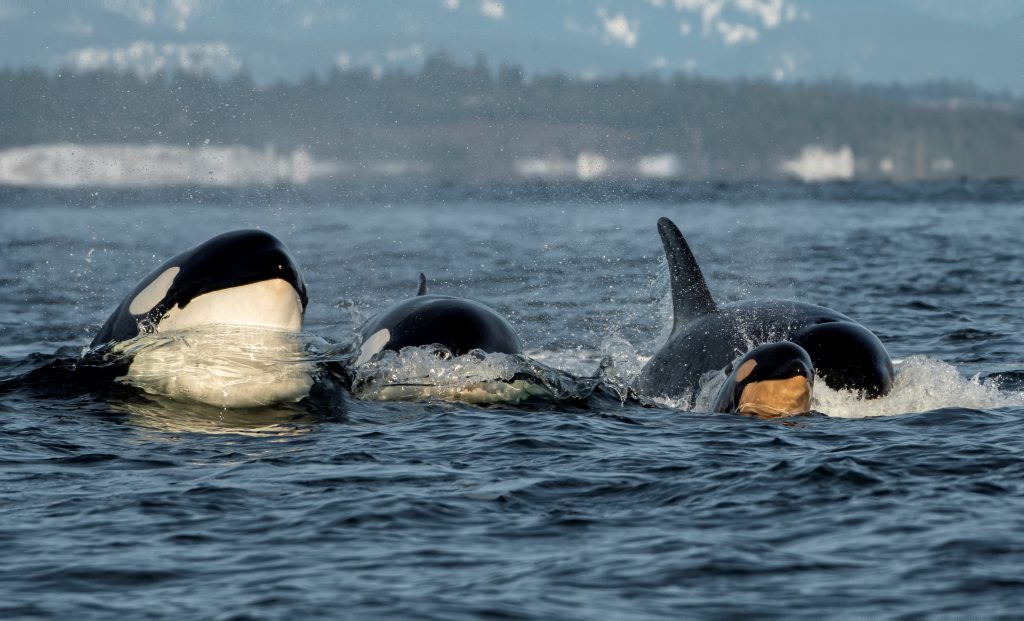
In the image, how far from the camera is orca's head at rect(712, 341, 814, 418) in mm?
11203

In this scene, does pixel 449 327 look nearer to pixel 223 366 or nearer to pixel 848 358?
pixel 223 366

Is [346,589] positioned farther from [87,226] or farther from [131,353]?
[87,226]

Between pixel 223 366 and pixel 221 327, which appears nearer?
pixel 221 327

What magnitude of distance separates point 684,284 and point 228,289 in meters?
4.69

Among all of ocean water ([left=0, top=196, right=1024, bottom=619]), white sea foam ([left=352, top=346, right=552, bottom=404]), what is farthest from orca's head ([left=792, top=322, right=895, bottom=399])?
white sea foam ([left=352, top=346, right=552, bottom=404])

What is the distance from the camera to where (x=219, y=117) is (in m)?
171

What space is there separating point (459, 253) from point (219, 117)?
136 m

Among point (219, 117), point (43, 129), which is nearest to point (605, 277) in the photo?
point (43, 129)

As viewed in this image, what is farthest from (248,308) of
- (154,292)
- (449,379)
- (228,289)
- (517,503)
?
(517,503)

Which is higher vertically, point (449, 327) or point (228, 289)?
point (228, 289)

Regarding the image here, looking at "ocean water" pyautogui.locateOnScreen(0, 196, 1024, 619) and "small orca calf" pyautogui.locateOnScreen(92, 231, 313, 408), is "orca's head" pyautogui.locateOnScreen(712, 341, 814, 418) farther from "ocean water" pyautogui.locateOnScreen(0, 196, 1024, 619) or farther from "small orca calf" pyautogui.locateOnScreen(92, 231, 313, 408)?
"small orca calf" pyautogui.locateOnScreen(92, 231, 313, 408)

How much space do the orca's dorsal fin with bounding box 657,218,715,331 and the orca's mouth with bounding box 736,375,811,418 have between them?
7.67 ft

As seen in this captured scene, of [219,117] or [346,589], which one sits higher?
[219,117]

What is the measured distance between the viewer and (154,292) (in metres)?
12.0
